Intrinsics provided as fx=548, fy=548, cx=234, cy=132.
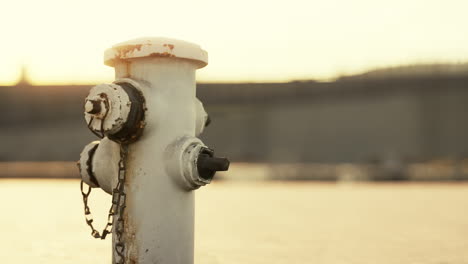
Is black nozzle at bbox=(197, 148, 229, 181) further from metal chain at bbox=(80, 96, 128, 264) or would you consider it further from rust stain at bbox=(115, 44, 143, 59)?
rust stain at bbox=(115, 44, 143, 59)

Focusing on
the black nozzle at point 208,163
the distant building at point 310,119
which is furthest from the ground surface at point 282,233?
the distant building at point 310,119

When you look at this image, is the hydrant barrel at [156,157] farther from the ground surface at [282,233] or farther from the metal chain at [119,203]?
the ground surface at [282,233]

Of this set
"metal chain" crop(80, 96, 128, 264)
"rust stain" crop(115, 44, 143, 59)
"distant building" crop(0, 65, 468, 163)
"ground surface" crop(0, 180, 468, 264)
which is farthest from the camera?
"distant building" crop(0, 65, 468, 163)

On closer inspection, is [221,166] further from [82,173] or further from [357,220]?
[357,220]

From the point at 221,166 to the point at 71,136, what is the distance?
44.0m

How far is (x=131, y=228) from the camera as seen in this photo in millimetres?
2998

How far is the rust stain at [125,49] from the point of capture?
9.91 ft

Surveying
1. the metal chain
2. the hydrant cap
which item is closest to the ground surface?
the metal chain

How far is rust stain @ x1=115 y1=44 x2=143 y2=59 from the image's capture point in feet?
9.91

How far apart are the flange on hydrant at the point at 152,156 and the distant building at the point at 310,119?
123 ft

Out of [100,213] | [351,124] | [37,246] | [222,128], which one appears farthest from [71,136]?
[37,246]

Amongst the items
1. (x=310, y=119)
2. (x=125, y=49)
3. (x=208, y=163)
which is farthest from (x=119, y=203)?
(x=310, y=119)

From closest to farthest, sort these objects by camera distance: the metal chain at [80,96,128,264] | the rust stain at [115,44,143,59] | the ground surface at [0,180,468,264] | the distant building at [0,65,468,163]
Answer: the metal chain at [80,96,128,264]
the rust stain at [115,44,143,59]
the ground surface at [0,180,468,264]
the distant building at [0,65,468,163]

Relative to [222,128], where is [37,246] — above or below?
above
